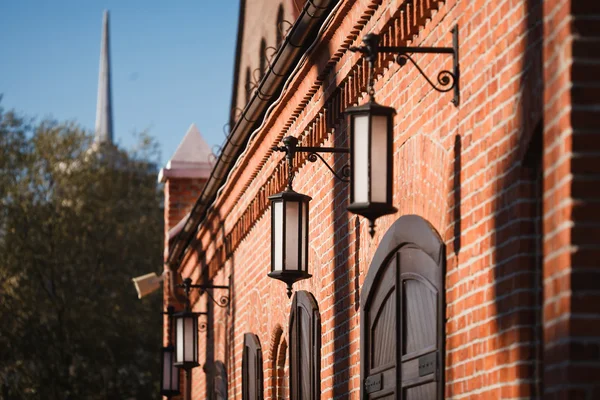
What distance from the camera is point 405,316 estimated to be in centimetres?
693

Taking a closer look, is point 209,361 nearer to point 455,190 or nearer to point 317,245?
point 317,245

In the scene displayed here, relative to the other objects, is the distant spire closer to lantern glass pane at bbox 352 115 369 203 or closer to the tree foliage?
the tree foliage

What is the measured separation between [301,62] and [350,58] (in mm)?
1275

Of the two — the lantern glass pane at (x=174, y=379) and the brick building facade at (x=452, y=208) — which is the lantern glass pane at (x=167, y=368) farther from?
the brick building facade at (x=452, y=208)

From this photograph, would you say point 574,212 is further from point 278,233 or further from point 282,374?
point 282,374

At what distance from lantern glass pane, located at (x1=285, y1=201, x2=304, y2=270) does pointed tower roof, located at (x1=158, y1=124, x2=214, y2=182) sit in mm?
11849

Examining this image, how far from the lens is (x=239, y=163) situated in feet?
42.0

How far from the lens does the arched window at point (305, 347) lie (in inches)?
368

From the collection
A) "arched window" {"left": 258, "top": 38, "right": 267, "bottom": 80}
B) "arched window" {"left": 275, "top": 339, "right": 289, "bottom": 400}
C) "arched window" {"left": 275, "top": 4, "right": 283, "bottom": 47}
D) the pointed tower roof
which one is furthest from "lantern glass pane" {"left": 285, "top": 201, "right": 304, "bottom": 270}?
the pointed tower roof

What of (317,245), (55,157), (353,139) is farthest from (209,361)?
(55,157)

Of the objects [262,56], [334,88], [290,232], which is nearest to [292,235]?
[290,232]

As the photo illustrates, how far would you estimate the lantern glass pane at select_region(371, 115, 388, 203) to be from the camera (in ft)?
19.7

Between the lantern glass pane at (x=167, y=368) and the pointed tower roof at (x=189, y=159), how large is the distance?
3.26 meters

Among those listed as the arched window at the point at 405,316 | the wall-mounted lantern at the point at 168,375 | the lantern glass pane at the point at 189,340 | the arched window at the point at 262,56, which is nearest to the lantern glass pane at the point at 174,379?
the wall-mounted lantern at the point at 168,375
